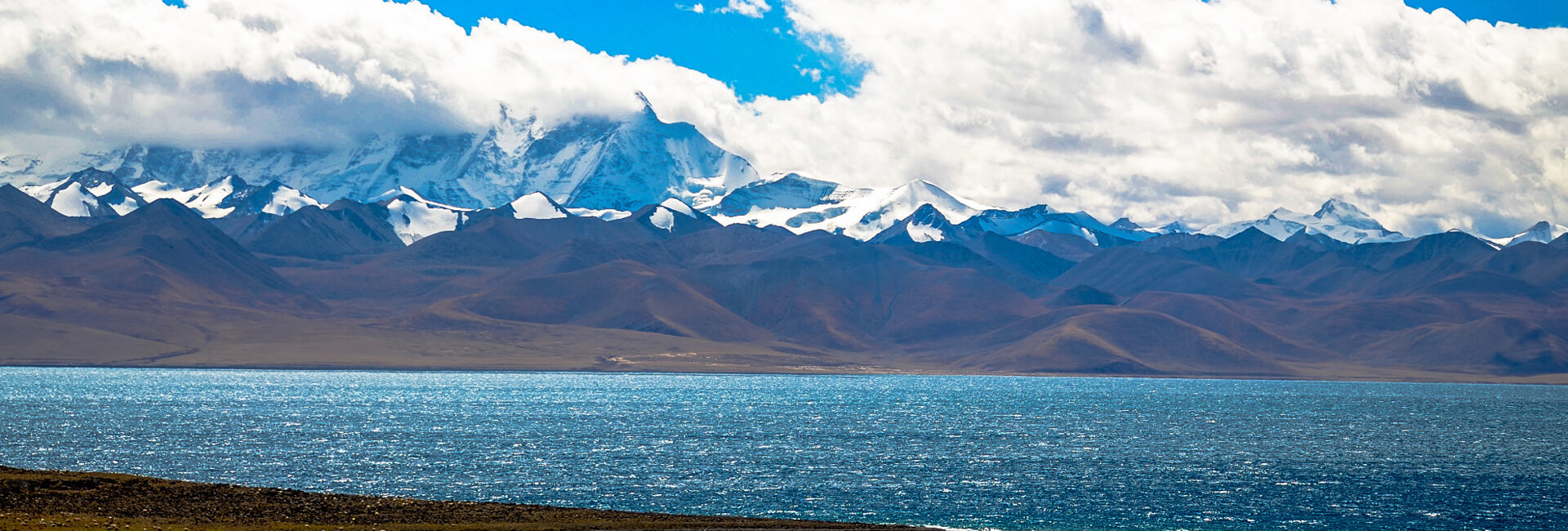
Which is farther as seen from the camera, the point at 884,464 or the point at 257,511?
the point at 884,464

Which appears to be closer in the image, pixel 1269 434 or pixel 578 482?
pixel 578 482

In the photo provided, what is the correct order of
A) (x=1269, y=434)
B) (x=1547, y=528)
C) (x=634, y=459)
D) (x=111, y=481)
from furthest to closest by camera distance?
1. (x=1269, y=434)
2. (x=634, y=459)
3. (x=1547, y=528)
4. (x=111, y=481)

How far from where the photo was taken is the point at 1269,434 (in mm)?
157625

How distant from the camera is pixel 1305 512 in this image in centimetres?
8950

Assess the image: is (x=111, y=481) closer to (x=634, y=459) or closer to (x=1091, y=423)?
(x=634, y=459)

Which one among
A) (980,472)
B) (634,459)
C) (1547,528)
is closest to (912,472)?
(980,472)

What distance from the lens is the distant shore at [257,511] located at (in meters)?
66.1

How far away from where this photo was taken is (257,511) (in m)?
70.7

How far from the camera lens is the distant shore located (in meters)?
66.1

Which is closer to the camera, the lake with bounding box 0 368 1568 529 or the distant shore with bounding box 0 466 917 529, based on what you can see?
the distant shore with bounding box 0 466 917 529

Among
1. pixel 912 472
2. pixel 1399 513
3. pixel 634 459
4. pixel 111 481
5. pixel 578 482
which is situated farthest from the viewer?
pixel 634 459

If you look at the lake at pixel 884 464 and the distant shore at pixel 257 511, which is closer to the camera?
the distant shore at pixel 257 511

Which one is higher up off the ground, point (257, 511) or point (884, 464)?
point (884, 464)

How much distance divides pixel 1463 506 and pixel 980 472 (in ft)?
106
